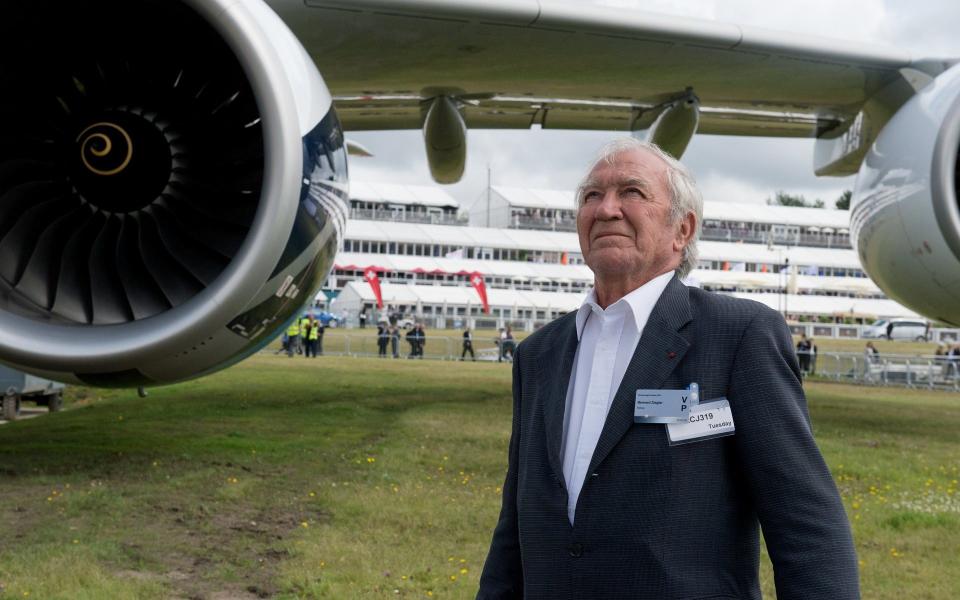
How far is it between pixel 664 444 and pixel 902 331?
5468cm

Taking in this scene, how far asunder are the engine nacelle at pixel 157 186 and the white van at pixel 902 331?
51461mm

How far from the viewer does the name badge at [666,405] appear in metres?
1.77

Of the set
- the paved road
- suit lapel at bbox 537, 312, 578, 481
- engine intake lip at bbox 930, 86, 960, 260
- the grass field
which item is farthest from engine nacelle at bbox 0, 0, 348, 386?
the paved road

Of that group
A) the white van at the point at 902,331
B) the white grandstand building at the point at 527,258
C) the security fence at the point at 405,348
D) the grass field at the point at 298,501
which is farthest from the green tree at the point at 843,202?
the grass field at the point at 298,501

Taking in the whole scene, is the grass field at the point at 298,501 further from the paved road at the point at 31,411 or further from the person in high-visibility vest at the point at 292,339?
the person in high-visibility vest at the point at 292,339

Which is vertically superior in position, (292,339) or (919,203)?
(919,203)

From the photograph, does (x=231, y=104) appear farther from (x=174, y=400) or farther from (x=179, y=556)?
(x=174, y=400)

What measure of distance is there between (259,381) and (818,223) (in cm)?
6145

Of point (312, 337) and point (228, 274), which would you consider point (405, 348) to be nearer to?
point (312, 337)

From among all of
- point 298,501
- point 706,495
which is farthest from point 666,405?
point 298,501

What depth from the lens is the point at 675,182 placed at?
6.47 ft

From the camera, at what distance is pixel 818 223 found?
68.5 metres

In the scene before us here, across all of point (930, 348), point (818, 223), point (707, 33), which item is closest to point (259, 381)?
point (707, 33)

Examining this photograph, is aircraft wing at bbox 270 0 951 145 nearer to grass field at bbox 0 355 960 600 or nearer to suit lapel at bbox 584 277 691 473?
grass field at bbox 0 355 960 600
